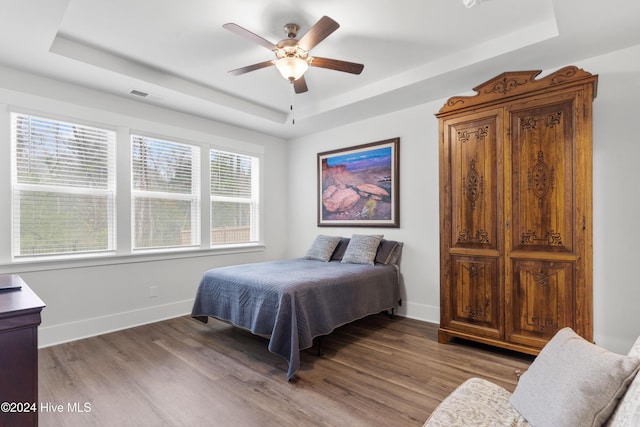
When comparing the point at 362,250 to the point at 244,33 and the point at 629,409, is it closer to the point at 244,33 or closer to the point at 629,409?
the point at 244,33

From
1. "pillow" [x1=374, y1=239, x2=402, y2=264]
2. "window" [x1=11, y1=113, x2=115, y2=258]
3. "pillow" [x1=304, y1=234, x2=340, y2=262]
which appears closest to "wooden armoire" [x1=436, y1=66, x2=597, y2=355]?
"pillow" [x1=374, y1=239, x2=402, y2=264]

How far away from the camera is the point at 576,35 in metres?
2.49

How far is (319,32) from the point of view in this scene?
7.30 feet

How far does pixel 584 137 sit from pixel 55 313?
188 inches

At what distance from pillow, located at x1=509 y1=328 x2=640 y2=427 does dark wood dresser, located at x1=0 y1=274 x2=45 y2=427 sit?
1943mm

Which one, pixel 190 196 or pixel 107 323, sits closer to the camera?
pixel 107 323

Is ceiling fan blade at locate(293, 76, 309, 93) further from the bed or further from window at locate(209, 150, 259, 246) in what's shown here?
window at locate(209, 150, 259, 246)

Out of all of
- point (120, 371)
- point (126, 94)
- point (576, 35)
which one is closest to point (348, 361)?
point (120, 371)

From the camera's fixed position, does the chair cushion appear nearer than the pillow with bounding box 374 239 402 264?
Yes

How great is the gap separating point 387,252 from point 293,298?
1.71 meters

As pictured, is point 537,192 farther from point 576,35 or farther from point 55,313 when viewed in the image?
point 55,313

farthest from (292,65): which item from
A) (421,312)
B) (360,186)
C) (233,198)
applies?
(421,312)

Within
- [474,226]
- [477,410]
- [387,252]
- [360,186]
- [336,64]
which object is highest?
[336,64]

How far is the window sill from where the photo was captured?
9.93 feet
